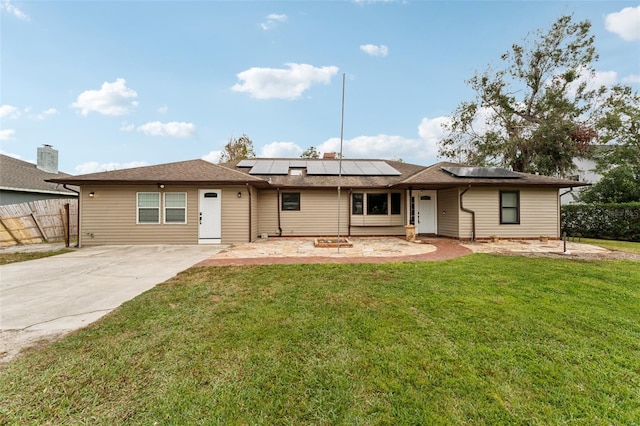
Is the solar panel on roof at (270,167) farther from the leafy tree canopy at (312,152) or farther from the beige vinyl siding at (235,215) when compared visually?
the leafy tree canopy at (312,152)

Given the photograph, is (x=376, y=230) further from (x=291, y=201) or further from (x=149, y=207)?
(x=149, y=207)

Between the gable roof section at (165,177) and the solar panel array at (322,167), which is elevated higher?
the solar panel array at (322,167)

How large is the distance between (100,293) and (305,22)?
1309cm

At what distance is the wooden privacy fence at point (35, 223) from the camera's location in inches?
379

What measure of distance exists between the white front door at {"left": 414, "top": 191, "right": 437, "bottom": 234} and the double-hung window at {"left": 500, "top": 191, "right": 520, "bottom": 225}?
262 cm

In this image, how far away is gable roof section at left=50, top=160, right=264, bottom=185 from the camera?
9273 mm

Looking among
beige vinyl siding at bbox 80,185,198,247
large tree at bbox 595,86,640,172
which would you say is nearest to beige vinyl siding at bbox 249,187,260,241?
beige vinyl siding at bbox 80,185,198,247

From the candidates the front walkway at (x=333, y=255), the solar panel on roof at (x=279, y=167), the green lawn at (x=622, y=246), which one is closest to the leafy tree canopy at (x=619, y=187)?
the green lawn at (x=622, y=246)

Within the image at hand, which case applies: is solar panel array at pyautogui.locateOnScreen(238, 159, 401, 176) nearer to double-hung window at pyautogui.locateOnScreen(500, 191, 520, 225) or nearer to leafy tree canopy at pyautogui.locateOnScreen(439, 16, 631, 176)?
double-hung window at pyautogui.locateOnScreen(500, 191, 520, 225)

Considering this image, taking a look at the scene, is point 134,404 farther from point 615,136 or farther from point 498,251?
point 615,136

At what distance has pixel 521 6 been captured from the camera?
12148 mm

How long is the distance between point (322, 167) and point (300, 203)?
8.66 feet

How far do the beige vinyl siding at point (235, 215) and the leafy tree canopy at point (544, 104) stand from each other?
1720cm

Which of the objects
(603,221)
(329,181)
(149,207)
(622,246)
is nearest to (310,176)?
(329,181)
